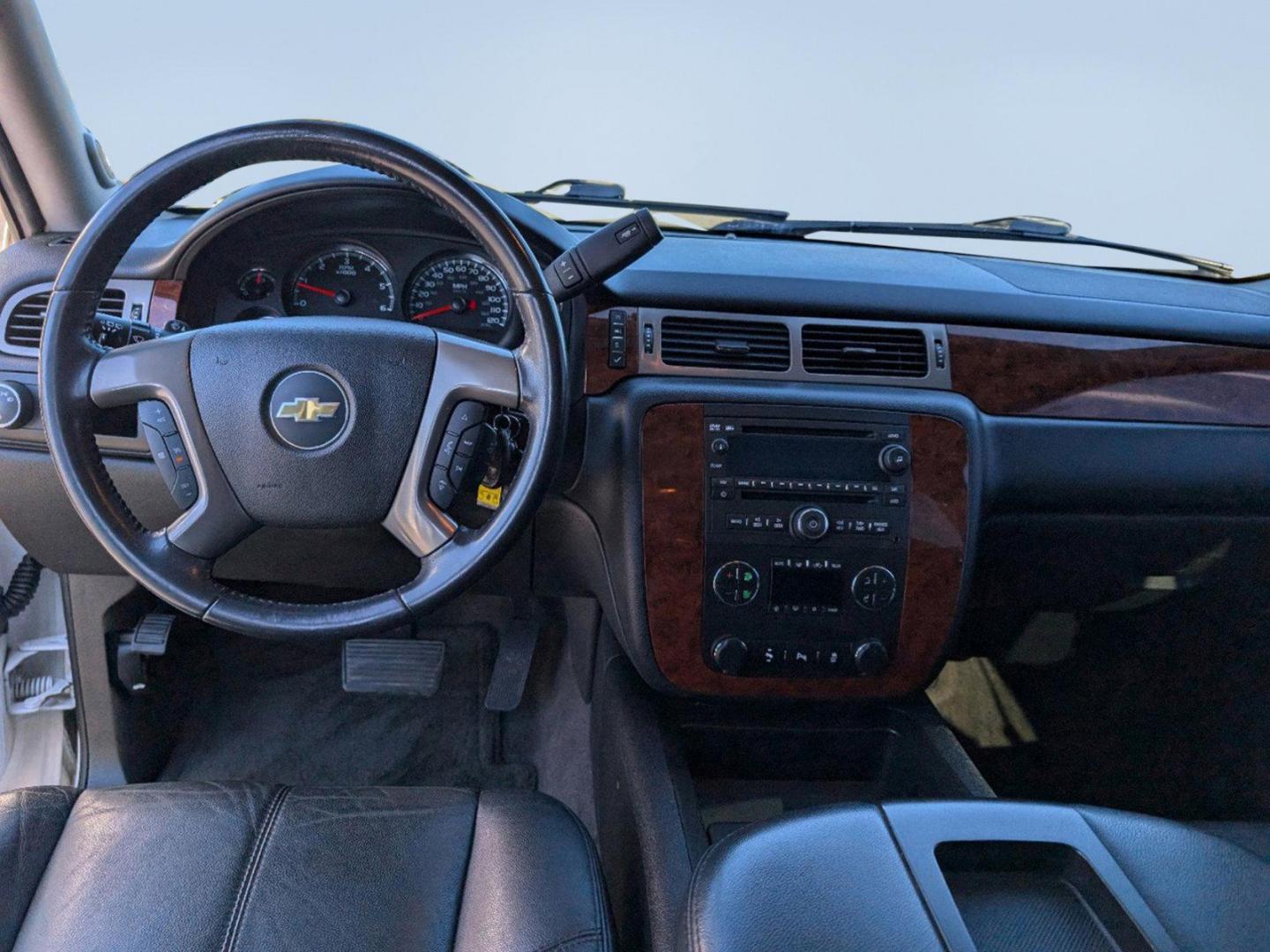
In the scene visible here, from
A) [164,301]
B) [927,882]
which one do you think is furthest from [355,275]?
[927,882]

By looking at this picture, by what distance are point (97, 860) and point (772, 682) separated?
0.99m

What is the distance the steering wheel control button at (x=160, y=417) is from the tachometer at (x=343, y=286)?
403mm

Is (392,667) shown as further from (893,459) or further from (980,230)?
(980,230)

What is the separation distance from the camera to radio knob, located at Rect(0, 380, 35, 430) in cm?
156

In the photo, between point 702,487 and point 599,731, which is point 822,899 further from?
point 599,731

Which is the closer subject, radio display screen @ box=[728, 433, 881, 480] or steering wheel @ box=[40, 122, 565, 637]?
steering wheel @ box=[40, 122, 565, 637]

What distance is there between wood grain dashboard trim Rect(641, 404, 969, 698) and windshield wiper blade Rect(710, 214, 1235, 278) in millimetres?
420

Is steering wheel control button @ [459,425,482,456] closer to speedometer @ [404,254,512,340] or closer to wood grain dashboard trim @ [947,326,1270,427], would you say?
speedometer @ [404,254,512,340]

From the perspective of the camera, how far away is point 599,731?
196cm

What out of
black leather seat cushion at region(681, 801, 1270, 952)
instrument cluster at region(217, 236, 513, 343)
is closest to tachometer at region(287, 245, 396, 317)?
instrument cluster at region(217, 236, 513, 343)

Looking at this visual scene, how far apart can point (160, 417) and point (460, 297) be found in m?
0.51

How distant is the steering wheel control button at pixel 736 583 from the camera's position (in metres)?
1.63

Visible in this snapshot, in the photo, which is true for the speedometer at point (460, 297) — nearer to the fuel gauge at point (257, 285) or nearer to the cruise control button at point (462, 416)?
the fuel gauge at point (257, 285)

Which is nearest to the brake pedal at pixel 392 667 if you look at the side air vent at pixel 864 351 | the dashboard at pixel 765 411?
the dashboard at pixel 765 411
